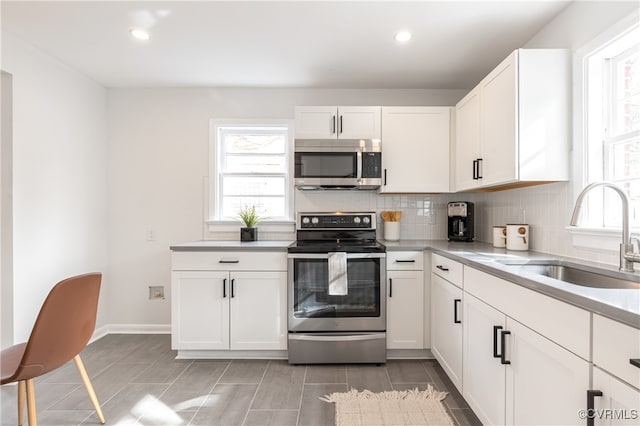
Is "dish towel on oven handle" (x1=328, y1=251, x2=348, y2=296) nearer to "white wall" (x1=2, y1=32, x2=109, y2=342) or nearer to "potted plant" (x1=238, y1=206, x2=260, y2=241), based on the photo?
"potted plant" (x1=238, y1=206, x2=260, y2=241)

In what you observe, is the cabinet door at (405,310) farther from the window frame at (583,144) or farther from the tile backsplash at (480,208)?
the window frame at (583,144)

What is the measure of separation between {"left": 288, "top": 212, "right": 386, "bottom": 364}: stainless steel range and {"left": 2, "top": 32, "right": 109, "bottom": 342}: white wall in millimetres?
1953

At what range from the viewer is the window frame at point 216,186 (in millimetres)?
3404

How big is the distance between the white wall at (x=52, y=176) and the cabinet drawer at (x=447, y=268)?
3033 millimetres

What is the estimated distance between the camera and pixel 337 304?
2.67 metres

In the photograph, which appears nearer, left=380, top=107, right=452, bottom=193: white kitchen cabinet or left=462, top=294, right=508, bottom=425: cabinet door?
left=462, top=294, right=508, bottom=425: cabinet door

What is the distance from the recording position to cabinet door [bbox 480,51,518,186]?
2016mm

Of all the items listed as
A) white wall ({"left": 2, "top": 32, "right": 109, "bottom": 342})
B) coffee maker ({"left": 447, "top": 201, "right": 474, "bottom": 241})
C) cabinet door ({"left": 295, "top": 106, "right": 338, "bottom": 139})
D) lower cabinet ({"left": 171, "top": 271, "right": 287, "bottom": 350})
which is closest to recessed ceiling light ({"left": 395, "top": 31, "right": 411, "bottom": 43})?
cabinet door ({"left": 295, "top": 106, "right": 338, "bottom": 139})

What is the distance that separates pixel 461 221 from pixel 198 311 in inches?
93.7

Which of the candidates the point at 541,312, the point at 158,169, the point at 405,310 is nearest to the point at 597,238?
the point at 541,312

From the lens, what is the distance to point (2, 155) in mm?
2422

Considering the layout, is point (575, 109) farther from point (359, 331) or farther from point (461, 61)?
point (359, 331)

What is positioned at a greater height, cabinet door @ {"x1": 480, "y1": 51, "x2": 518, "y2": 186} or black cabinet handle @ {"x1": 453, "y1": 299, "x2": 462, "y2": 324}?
cabinet door @ {"x1": 480, "y1": 51, "x2": 518, "y2": 186}

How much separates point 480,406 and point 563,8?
2.33 m
